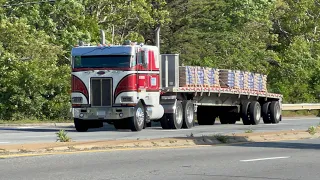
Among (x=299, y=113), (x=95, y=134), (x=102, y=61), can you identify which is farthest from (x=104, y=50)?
(x=299, y=113)

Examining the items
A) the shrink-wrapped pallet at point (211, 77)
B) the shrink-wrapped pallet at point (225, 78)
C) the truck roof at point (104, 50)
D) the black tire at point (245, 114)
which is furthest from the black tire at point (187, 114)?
the black tire at point (245, 114)

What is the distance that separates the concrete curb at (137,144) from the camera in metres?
17.5

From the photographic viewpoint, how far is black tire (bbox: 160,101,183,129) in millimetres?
31312

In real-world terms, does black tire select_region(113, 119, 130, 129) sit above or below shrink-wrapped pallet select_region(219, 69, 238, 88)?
below

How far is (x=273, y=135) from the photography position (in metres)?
24.6

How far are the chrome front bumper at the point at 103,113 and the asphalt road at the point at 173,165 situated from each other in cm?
951

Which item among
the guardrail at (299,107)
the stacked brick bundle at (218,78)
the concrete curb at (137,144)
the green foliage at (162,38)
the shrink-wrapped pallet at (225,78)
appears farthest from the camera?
the guardrail at (299,107)

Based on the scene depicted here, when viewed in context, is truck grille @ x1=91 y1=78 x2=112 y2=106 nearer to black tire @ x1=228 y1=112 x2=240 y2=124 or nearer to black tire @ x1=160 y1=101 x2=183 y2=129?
black tire @ x1=160 y1=101 x2=183 y2=129

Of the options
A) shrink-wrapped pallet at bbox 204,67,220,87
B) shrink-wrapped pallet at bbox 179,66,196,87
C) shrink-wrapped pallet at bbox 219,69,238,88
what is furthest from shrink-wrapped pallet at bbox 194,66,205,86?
shrink-wrapped pallet at bbox 219,69,238,88

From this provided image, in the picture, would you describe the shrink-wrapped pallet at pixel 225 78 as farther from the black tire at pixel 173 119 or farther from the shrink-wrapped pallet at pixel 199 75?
the black tire at pixel 173 119

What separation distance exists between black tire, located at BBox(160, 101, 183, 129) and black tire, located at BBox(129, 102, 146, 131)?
63.9 inches

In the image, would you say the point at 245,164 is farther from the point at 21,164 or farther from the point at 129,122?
the point at 129,122

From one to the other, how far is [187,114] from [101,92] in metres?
4.49

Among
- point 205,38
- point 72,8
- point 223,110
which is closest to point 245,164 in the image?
point 223,110
